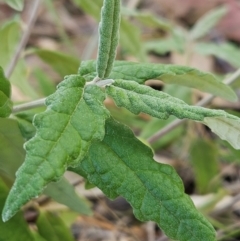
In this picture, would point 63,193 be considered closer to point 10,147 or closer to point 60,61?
point 10,147

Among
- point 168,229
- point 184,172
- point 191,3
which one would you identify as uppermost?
point 168,229

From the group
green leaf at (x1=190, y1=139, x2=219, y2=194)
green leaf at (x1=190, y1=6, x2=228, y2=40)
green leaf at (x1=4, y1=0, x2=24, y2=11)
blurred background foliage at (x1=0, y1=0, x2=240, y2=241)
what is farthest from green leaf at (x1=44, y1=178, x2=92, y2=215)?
green leaf at (x1=190, y1=6, x2=228, y2=40)

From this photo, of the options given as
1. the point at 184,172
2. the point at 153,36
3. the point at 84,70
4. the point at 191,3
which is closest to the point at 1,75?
the point at 84,70

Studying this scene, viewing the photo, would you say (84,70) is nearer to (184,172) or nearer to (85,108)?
(85,108)

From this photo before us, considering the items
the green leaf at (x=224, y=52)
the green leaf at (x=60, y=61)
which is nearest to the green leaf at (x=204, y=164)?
the green leaf at (x=224, y=52)

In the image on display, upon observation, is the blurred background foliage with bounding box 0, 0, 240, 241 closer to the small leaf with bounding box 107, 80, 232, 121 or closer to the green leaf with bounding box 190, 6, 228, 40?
the green leaf with bounding box 190, 6, 228, 40

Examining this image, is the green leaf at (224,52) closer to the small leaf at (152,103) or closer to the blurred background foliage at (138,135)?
the blurred background foliage at (138,135)
